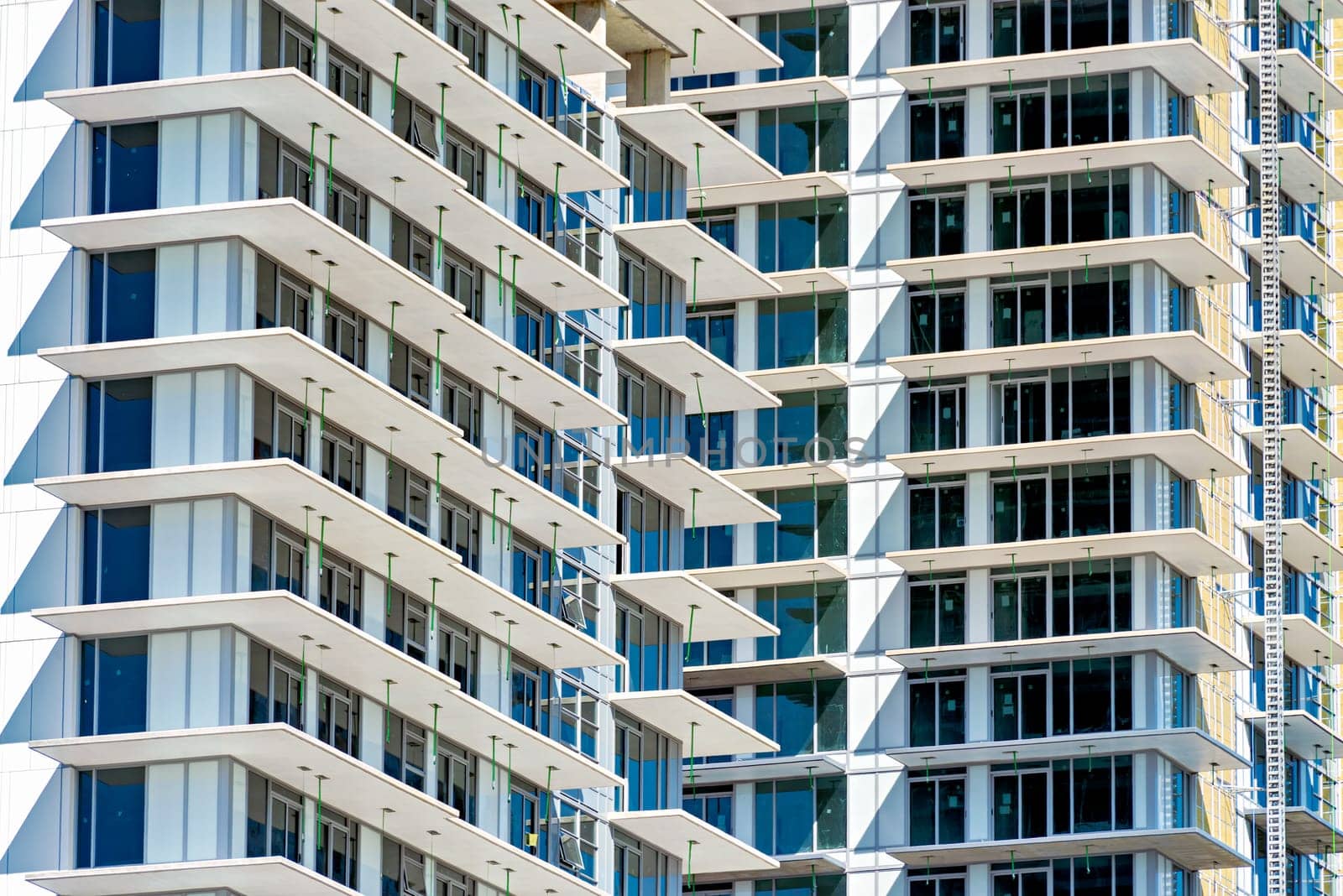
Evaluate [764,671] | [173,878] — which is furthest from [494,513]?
[764,671]

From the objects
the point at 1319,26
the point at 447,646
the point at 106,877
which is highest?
the point at 1319,26

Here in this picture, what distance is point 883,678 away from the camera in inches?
4122

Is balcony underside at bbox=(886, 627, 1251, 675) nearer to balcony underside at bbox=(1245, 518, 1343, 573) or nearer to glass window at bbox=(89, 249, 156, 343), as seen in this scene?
balcony underside at bbox=(1245, 518, 1343, 573)

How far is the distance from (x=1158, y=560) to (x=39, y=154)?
36.3 meters

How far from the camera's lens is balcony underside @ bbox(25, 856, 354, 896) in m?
73.2

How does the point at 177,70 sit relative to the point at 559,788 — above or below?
above

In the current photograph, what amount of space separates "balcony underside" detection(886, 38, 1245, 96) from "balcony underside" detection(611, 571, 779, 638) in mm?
16519

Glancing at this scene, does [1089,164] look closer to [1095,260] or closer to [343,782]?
[1095,260]

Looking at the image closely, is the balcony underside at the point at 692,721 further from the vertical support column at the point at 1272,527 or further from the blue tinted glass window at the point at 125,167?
the blue tinted glass window at the point at 125,167

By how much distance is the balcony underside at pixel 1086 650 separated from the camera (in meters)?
102

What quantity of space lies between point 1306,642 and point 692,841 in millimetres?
25108

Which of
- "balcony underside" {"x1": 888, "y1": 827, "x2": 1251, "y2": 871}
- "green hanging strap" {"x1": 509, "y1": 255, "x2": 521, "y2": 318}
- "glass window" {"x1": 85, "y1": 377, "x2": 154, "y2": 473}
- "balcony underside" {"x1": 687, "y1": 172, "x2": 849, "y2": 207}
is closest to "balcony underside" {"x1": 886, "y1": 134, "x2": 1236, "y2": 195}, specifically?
"balcony underside" {"x1": 687, "y1": 172, "x2": 849, "y2": 207}

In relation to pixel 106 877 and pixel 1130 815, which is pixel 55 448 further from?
pixel 1130 815

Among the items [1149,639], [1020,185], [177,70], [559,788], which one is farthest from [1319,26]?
[177,70]
